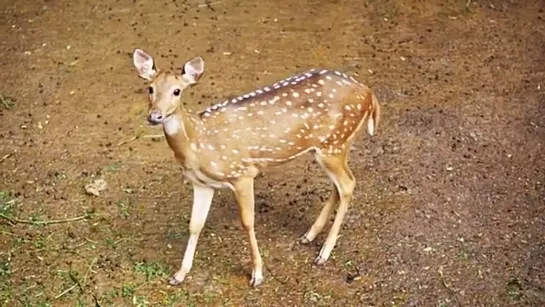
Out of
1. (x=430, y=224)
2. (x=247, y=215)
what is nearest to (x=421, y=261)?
(x=430, y=224)

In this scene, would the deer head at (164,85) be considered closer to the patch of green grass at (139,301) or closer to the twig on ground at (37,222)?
the patch of green grass at (139,301)

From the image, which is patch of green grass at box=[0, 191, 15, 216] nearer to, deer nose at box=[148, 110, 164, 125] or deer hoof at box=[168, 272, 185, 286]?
deer hoof at box=[168, 272, 185, 286]

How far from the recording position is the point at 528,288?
413 centimetres

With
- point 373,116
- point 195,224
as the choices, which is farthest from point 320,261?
point 373,116

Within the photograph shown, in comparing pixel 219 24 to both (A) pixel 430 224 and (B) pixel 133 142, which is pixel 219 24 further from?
(A) pixel 430 224

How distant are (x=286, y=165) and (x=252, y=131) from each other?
3.11 ft

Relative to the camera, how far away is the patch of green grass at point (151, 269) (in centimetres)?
426

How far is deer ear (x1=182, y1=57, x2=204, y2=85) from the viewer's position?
12.7ft

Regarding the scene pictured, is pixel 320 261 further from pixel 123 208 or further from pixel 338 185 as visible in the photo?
pixel 123 208

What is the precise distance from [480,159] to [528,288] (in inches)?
39.4

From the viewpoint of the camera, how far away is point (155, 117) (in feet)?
12.4

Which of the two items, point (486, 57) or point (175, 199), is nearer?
point (175, 199)

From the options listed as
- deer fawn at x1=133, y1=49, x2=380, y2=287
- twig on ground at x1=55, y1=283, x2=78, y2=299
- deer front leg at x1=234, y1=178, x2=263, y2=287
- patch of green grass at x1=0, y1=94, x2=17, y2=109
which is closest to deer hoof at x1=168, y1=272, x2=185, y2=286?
deer fawn at x1=133, y1=49, x2=380, y2=287

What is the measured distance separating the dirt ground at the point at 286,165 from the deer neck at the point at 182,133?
1.86ft
